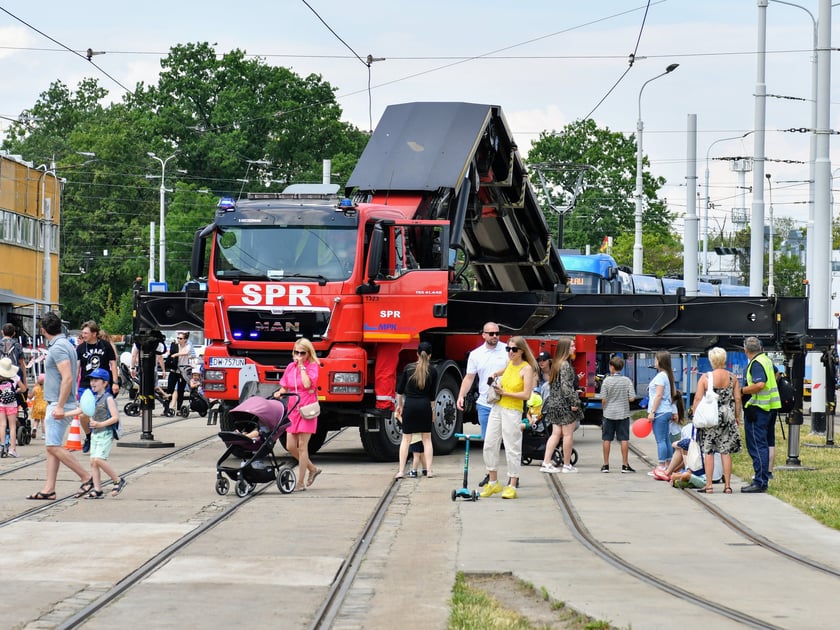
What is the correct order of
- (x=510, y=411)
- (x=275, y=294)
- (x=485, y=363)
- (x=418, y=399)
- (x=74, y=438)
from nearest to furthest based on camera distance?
(x=74, y=438), (x=510, y=411), (x=485, y=363), (x=418, y=399), (x=275, y=294)

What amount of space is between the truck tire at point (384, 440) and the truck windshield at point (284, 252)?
7.01 feet

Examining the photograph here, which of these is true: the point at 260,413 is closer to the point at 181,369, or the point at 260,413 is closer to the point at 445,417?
the point at 445,417

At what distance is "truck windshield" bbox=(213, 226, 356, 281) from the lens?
64.6ft

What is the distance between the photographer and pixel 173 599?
9500 mm

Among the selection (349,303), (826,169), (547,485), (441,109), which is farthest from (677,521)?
(826,169)

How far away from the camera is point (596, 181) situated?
86.1 meters

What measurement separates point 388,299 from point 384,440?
6.42 ft

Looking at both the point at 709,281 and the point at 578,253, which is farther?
the point at 709,281

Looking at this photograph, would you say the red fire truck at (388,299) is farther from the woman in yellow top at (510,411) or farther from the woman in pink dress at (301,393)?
the woman in yellow top at (510,411)

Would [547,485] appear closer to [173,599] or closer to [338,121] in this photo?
[173,599]

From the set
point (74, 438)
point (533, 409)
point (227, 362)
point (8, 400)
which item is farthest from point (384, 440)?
point (74, 438)

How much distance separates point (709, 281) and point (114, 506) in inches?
1551

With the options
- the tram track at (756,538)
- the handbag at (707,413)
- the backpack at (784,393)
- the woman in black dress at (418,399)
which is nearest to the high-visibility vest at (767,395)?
the handbag at (707,413)

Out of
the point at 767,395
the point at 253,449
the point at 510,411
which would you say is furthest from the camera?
the point at 767,395
